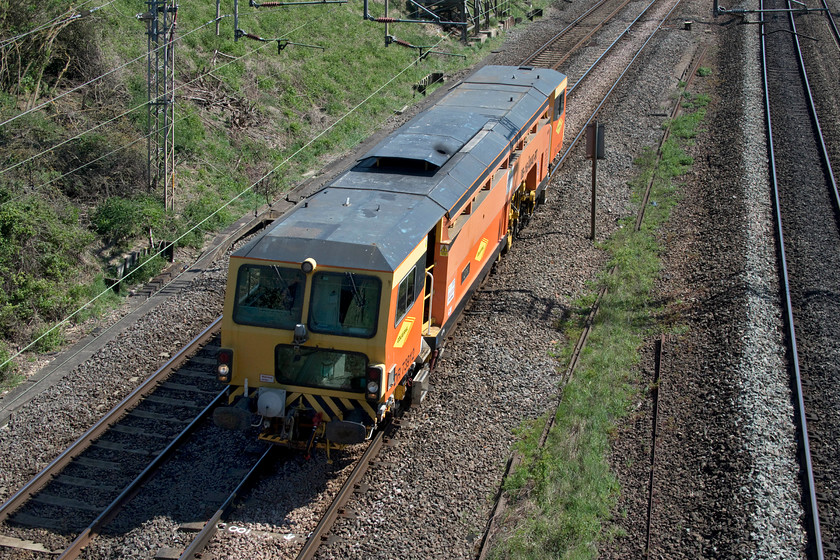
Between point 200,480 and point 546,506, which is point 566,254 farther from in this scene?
point 200,480

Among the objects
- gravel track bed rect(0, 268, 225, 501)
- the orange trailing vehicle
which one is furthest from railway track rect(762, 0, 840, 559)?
gravel track bed rect(0, 268, 225, 501)

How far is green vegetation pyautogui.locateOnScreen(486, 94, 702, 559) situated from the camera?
852 cm

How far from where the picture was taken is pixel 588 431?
10.2 meters

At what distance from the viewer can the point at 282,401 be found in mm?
9094

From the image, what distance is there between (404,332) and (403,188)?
2281 mm

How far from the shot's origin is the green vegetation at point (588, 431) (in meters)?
8.52

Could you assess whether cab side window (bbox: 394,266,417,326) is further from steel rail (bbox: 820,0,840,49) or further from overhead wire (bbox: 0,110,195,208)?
steel rail (bbox: 820,0,840,49)

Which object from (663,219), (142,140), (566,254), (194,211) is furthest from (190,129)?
(663,219)

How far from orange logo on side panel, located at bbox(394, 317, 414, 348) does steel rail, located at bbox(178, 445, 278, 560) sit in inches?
84.3

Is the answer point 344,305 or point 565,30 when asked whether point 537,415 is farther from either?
point 565,30

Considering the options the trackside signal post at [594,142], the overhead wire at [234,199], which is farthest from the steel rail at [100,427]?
the trackside signal post at [594,142]

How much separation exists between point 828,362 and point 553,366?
4.10m

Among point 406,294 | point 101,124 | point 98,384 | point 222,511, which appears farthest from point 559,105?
point 222,511

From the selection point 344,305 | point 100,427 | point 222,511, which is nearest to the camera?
point 222,511
